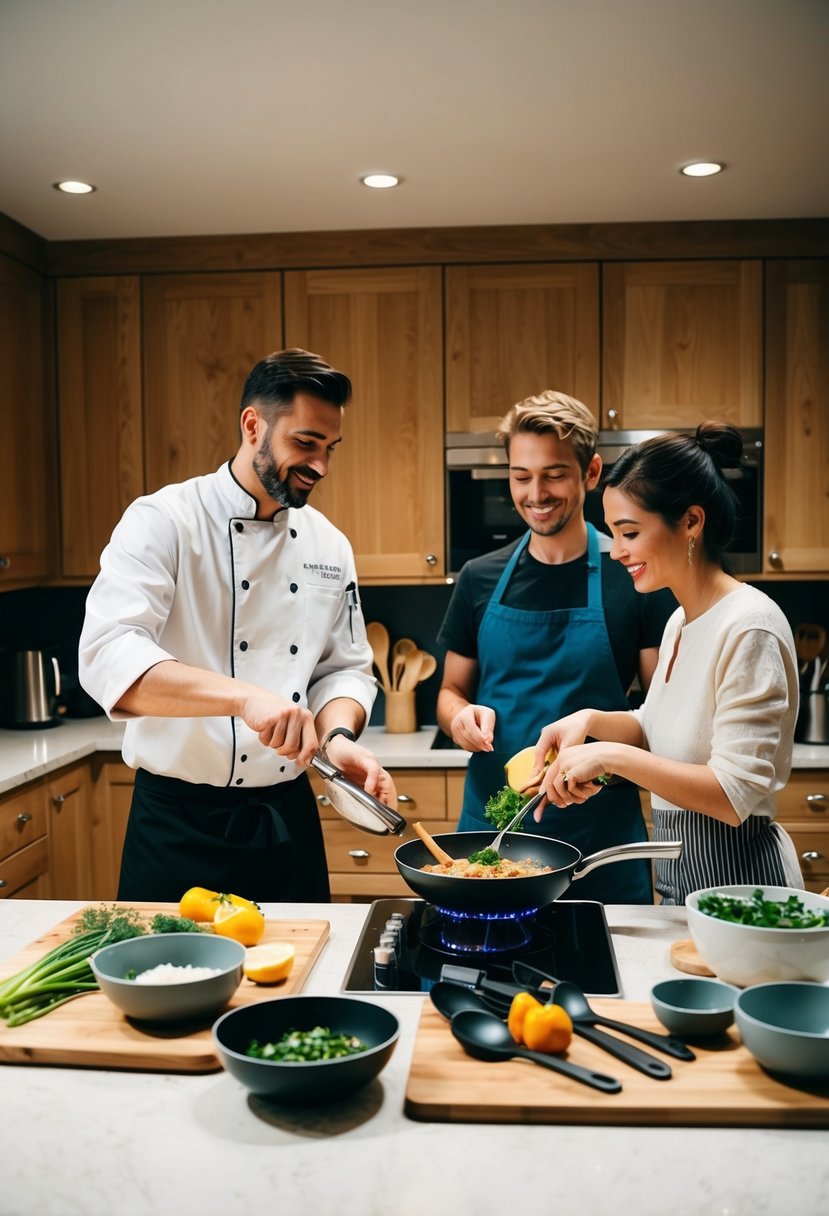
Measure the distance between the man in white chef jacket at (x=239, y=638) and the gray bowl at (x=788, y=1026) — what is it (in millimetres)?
934

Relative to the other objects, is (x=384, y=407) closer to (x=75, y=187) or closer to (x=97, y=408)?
(x=97, y=408)

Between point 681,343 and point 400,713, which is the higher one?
point 681,343

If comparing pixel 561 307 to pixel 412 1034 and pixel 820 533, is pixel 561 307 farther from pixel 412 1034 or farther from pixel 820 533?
pixel 412 1034

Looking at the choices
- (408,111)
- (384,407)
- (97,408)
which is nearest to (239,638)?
(408,111)

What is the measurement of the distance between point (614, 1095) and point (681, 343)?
292cm

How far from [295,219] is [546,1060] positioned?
9.77ft

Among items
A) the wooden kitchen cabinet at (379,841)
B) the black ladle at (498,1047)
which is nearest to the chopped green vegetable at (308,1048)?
the black ladle at (498,1047)

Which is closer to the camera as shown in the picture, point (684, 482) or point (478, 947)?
point (478, 947)

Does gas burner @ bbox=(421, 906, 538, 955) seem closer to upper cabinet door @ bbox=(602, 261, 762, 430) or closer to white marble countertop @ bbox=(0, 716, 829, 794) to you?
white marble countertop @ bbox=(0, 716, 829, 794)

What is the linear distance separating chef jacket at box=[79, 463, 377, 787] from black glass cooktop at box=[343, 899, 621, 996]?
55cm

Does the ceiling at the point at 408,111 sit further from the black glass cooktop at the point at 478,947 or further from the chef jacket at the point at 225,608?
the black glass cooktop at the point at 478,947

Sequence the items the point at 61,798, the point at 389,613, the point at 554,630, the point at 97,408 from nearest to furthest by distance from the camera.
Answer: the point at 554,630
the point at 61,798
the point at 97,408
the point at 389,613

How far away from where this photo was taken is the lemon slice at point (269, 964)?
1435 millimetres

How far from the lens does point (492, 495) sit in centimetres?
364
